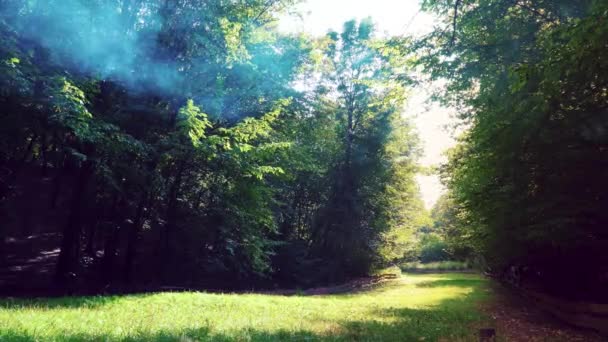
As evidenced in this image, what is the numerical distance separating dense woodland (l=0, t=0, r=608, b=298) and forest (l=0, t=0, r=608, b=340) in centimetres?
6

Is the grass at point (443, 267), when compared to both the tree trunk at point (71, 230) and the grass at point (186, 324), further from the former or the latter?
the grass at point (186, 324)

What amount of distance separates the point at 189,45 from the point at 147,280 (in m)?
9.81

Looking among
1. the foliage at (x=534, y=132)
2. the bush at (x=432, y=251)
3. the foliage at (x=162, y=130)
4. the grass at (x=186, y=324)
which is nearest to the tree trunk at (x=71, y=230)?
the foliage at (x=162, y=130)

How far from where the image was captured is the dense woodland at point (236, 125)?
9.43m

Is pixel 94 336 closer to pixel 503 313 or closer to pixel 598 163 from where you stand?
pixel 598 163

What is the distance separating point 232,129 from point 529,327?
11.7m

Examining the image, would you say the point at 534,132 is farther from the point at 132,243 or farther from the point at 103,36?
the point at 132,243

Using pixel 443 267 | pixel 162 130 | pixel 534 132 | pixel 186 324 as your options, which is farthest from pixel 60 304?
pixel 443 267

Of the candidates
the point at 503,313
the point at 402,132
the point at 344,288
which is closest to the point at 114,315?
the point at 503,313

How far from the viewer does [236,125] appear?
57.4 feet

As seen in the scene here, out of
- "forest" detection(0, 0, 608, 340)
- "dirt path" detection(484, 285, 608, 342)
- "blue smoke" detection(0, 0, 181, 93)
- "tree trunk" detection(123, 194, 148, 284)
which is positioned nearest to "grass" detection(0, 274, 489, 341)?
"dirt path" detection(484, 285, 608, 342)

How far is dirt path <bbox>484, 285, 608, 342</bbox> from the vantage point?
9.19m

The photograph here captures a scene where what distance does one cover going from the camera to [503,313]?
1366 centimetres

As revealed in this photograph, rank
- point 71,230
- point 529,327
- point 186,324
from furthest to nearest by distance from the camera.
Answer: point 71,230 → point 529,327 → point 186,324
